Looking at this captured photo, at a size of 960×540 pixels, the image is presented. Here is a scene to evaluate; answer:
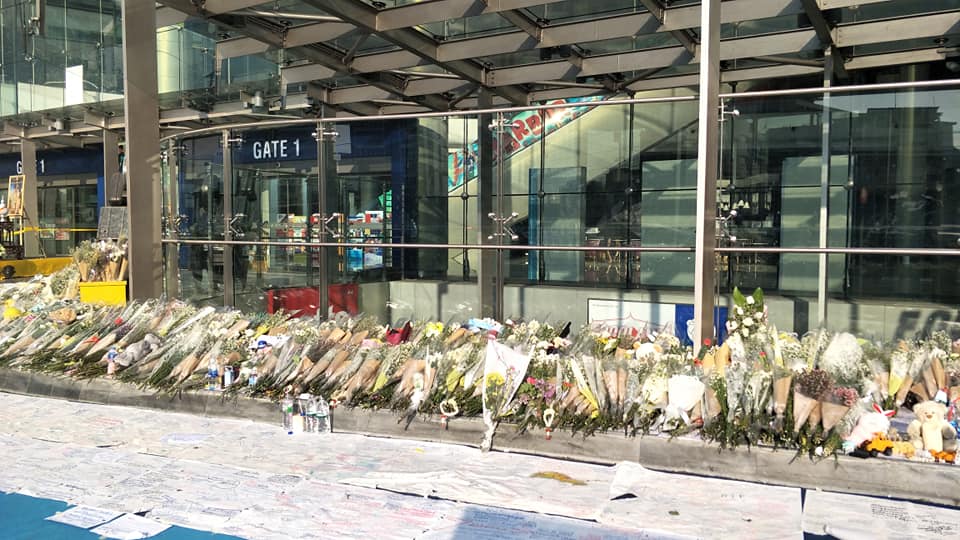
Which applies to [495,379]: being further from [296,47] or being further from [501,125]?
[296,47]

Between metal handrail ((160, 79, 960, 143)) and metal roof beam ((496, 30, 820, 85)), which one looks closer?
metal handrail ((160, 79, 960, 143))

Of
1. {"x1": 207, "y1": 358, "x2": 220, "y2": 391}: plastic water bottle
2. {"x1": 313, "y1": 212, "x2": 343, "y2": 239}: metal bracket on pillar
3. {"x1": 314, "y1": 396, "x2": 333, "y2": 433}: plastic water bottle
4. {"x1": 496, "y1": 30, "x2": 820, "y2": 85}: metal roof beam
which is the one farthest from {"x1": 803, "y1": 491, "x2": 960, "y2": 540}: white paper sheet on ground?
{"x1": 496, "y1": 30, "x2": 820, "y2": 85}: metal roof beam

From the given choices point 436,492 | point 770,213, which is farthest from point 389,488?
point 770,213

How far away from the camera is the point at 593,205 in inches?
290

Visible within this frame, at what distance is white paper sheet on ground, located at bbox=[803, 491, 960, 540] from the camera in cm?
315

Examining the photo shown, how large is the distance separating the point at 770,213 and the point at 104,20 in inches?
667

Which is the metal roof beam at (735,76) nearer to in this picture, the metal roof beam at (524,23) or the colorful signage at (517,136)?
the metal roof beam at (524,23)

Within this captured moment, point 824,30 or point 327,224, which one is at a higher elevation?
point 824,30

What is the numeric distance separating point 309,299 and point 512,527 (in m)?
5.35

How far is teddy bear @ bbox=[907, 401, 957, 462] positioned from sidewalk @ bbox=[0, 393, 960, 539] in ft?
1.22

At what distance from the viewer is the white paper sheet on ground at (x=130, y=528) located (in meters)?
3.27

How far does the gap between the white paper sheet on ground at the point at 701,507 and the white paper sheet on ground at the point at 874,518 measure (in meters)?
0.09

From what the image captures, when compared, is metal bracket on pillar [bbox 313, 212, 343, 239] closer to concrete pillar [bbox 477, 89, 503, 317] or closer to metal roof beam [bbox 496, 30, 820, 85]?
concrete pillar [bbox 477, 89, 503, 317]

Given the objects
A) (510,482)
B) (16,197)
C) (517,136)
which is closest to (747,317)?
(510,482)
